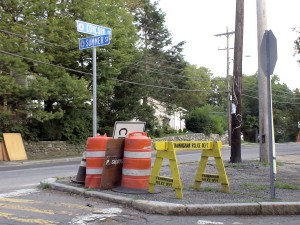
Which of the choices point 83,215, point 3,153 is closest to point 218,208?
point 83,215

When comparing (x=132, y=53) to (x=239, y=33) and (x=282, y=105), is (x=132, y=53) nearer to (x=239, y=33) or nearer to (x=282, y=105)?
(x=239, y=33)

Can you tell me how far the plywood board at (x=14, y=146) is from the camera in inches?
917

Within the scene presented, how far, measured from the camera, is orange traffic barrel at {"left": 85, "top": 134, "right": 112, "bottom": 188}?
8719 mm

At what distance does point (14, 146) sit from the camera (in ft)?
78.1

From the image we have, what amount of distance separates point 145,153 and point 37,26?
17.9 m

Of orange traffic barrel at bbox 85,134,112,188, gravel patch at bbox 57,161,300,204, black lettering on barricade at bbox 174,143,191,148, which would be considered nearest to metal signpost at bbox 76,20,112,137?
gravel patch at bbox 57,161,300,204

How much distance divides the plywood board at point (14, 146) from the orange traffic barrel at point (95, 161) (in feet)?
51.9

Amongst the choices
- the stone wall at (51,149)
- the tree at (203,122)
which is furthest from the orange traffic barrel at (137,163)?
the tree at (203,122)

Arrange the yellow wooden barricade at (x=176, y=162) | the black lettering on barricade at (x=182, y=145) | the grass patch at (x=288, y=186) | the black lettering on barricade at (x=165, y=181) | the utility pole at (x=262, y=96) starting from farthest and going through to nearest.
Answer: the utility pole at (x=262, y=96)
the grass patch at (x=288, y=186)
the black lettering on barricade at (x=182, y=145)
the black lettering on barricade at (x=165, y=181)
the yellow wooden barricade at (x=176, y=162)

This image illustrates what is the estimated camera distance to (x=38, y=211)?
275 inches

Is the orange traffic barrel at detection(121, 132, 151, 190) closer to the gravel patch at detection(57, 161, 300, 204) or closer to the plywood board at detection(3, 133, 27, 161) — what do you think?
the gravel patch at detection(57, 161, 300, 204)

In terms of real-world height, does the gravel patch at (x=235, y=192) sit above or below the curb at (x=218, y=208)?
above

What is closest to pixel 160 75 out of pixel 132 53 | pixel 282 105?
pixel 132 53

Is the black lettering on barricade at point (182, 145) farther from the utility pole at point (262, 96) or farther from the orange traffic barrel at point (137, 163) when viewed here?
the utility pole at point (262, 96)
